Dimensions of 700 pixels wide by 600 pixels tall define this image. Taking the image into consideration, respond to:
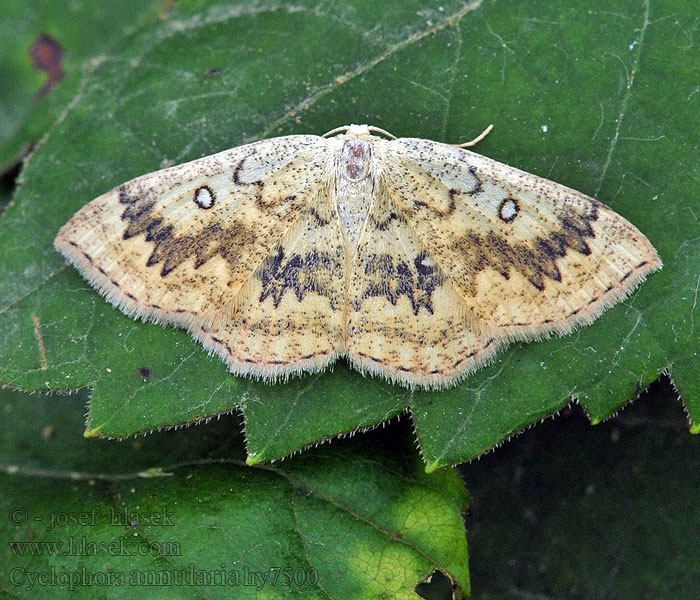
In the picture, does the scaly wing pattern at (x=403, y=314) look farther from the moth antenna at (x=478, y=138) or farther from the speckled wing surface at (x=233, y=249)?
the moth antenna at (x=478, y=138)

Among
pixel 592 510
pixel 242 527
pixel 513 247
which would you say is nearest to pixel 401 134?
pixel 513 247

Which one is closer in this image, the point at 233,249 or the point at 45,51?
the point at 233,249

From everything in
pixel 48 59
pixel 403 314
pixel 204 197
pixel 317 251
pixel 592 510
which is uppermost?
pixel 48 59

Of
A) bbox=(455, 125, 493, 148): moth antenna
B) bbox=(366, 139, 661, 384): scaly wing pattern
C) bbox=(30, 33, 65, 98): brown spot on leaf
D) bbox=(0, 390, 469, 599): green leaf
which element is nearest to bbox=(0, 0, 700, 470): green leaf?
bbox=(455, 125, 493, 148): moth antenna

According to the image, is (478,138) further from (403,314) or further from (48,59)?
(48,59)

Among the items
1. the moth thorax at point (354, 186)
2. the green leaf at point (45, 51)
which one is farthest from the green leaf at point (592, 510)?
the green leaf at point (45, 51)

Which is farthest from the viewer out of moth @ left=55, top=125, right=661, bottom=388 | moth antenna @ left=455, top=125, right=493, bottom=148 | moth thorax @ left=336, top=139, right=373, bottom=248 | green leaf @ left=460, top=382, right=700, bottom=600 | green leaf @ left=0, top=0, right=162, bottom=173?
green leaf @ left=0, top=0, right=162, bottom=173

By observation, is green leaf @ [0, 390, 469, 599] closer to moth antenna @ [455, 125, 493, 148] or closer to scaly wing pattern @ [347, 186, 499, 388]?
scaly wing pattern @ [347, 186, 499, 388]
